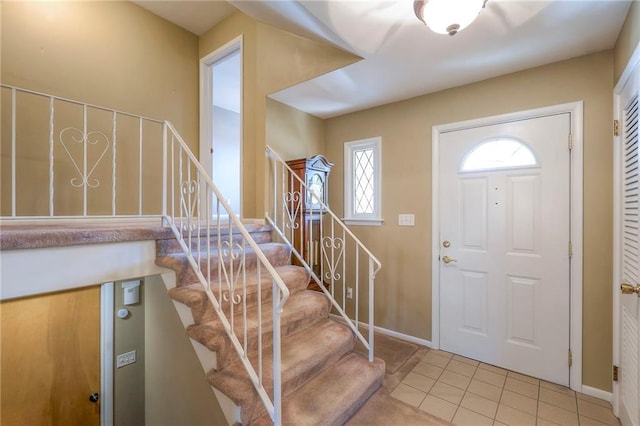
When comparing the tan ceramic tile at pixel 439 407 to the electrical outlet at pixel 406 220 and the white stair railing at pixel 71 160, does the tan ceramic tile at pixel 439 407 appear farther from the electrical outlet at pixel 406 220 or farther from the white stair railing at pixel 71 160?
the white stair railing at pixel 71 160

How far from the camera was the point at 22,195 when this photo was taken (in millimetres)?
2285

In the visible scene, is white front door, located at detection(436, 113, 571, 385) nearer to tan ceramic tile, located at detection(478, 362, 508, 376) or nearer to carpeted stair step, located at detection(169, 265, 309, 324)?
tan ceramic tile, located at detection(478, 362, 508, 376)

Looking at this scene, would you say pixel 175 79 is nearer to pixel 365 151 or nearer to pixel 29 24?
pixel 29 24

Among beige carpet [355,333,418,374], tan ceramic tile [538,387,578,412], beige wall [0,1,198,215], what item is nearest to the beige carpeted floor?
beige carpet [355,333,418,374]

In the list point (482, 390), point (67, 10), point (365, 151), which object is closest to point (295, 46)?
point (365, 151)

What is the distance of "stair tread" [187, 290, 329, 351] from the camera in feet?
5.38

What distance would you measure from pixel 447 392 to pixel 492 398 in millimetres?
297

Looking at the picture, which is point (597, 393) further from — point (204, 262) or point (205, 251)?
point (205, 251)

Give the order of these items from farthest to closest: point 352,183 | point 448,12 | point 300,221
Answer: point 352,183 → point 300,221 → point 448,12

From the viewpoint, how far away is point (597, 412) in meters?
1.85

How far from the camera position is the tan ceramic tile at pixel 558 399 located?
6.26 feet

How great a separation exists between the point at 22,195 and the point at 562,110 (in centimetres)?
428

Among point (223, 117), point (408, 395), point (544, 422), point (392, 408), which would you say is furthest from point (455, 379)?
point (223, 117)

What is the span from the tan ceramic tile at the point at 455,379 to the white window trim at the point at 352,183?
1448mm
